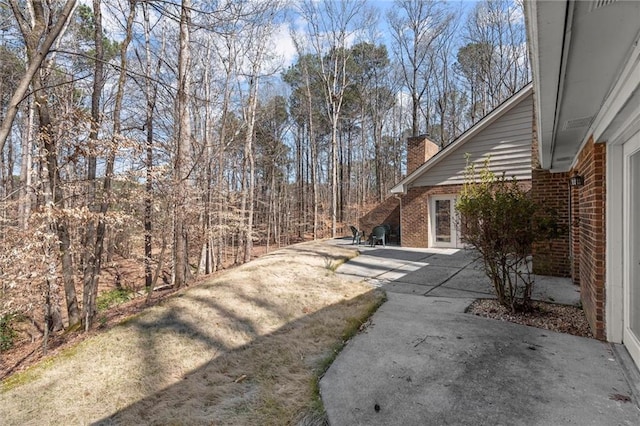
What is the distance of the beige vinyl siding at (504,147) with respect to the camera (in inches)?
338

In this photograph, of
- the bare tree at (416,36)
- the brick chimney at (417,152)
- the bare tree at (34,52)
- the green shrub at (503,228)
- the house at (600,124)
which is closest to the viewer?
the house at (600,124)

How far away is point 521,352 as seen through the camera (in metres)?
3.10

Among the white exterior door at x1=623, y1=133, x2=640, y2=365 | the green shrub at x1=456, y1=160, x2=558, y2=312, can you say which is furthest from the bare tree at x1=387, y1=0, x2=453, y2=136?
the white exterior door at x1=623, y1=133, x2=640, y2=365

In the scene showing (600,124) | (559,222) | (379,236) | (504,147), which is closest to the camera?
(600,124)

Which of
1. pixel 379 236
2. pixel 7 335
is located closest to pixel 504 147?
pixel 379 236

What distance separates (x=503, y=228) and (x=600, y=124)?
156 centimetres

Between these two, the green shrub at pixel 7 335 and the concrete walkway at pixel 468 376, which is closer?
the concrete walkway at pixel 468 376

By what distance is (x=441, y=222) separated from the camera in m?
10.4

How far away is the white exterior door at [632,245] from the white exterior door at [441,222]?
23.6ft

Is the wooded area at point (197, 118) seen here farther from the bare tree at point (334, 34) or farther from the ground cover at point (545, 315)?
the ground cover at point (545, 315)

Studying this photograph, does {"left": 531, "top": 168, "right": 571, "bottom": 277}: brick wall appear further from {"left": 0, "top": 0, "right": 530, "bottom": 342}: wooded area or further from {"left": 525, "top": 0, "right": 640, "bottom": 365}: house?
{"left": 0, "top": 0, "right": 530, "bottom": 342}: wooded area

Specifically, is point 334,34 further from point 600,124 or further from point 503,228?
point 600,124

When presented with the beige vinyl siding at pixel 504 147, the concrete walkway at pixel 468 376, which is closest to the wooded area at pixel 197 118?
the concrete walkway at pixel 468 376

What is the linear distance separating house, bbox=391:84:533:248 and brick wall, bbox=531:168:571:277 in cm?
219
